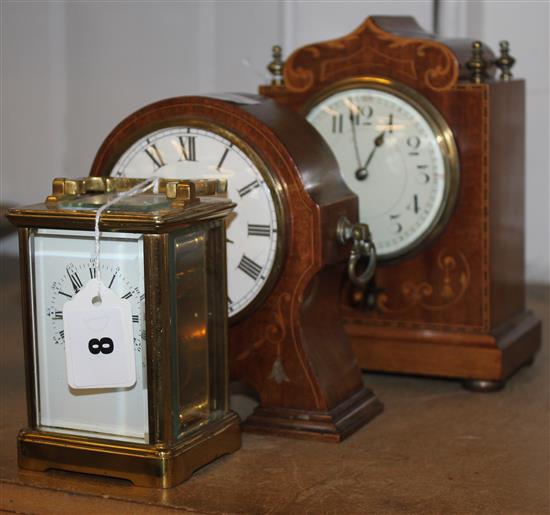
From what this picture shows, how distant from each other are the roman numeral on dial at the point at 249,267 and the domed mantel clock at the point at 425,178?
268 mm

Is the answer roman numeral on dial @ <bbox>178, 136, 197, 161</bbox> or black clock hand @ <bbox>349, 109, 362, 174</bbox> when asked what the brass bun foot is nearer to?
black clock hand @ <bbox>349, 109, 362, 174</bbox>

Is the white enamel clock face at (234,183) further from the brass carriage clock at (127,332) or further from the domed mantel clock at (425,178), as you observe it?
the domed mantel clock at (425,178)

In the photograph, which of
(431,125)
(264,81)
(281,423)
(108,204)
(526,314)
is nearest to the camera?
(108,204)

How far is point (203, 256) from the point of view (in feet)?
4.00

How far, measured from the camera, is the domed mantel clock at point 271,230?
1.32 m

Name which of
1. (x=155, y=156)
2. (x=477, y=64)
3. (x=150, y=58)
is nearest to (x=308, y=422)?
(x=155, y=156)

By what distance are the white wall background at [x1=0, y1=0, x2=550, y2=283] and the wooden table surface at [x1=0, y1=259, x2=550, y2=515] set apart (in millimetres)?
202

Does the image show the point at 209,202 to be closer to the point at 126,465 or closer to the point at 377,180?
the point at 126,465

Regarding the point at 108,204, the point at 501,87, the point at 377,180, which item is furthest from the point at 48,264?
the point at 501,87

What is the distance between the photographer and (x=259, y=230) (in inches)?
52.4

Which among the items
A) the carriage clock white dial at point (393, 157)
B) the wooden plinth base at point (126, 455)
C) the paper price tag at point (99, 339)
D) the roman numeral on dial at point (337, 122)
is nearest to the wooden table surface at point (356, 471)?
the wooden plinth base at point (126, 455)

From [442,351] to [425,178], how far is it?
0.75 ft

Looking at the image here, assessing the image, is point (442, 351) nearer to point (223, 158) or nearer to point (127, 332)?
point (223, 158)

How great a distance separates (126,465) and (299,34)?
1137mm
